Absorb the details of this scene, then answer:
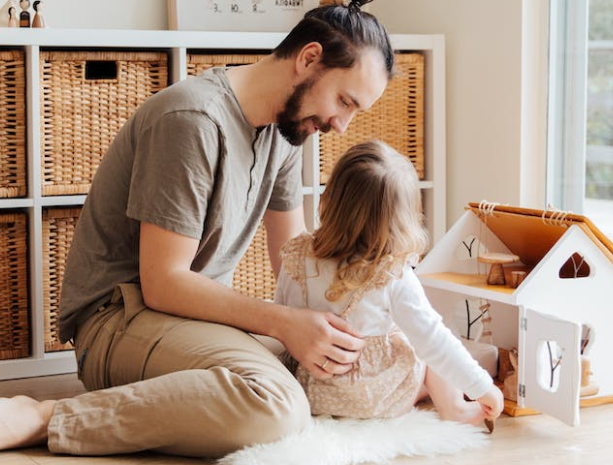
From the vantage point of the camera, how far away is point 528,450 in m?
1.75

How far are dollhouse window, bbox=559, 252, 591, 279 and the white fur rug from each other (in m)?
0.47

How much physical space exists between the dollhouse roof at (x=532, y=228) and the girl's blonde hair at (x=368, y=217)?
1.15 feet

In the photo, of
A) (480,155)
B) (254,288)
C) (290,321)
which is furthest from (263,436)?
(480,155)

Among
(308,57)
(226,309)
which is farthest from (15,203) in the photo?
(308,57)

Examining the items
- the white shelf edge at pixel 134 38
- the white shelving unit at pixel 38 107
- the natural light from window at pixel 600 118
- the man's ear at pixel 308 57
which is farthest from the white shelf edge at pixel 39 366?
the natural light from window at pixel 600 118

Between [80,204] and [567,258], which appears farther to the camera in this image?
[80,204]

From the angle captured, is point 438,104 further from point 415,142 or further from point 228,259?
point 228,259

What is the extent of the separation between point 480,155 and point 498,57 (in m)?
0.27

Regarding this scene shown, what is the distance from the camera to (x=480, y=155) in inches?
105

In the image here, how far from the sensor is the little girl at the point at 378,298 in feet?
5.83

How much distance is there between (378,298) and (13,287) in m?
0.99

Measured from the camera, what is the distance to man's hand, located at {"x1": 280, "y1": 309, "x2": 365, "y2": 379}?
1.76 m

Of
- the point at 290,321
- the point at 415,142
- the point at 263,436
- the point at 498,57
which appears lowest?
the point at 263,436

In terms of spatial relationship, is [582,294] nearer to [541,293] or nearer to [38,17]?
[541,293]
